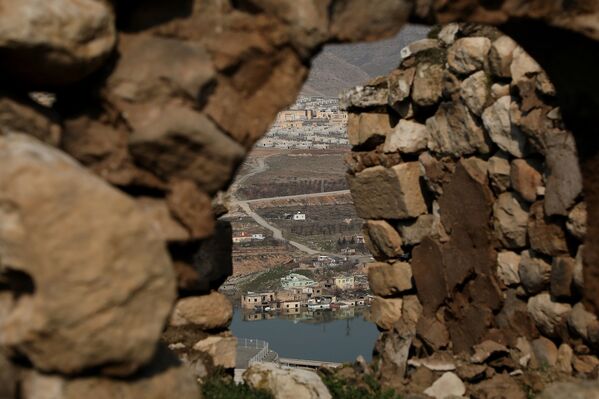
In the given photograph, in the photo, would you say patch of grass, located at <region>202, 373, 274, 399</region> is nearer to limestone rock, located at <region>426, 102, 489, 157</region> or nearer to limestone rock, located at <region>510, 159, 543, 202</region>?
limestone rock, located at <region>510, 159, 543, 202</region>

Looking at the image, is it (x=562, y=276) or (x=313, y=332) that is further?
(x=313, y=332)

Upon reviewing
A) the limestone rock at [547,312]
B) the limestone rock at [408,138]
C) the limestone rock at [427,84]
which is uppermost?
the limestone rock at [427,84]

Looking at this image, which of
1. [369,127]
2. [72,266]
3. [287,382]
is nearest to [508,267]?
[369,127]

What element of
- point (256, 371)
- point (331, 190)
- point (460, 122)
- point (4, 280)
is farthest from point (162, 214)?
point (331, 190)

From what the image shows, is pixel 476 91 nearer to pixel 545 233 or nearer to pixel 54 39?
pixel 545 233

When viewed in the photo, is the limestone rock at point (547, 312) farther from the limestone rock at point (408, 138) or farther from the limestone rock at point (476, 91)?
the limestone rock at point (408, 138)

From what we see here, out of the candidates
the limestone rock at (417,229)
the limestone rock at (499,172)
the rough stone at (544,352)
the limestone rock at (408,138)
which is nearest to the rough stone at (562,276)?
the rough stone at (544,352)
